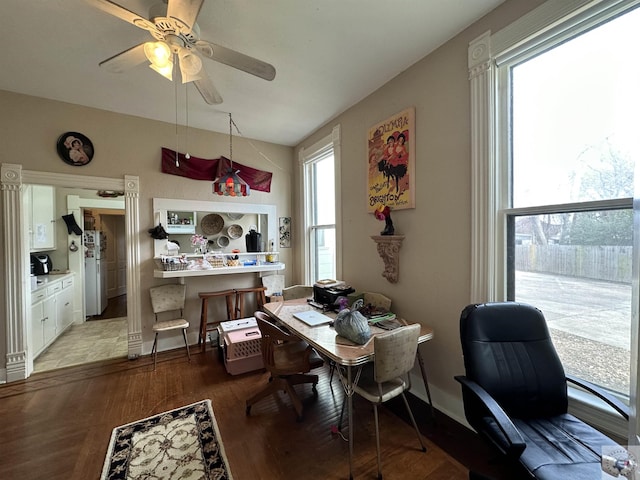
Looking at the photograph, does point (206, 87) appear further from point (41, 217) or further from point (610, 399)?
point (41, 217)

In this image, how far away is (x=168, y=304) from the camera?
315cm

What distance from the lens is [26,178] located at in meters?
2.59

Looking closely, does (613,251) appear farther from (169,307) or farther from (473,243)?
(169,307)

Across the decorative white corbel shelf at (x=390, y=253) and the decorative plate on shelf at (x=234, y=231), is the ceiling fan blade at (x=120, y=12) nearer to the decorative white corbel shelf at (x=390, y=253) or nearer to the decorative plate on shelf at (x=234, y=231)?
the decorative white corbel shelf at (x=390, y=253)

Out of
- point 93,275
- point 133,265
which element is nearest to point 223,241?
point 133,265

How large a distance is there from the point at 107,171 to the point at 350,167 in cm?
281

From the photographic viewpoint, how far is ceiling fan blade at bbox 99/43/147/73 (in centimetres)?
155

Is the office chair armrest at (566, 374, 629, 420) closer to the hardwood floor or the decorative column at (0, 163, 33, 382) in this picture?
the hardwood floor

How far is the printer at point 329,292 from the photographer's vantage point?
2496mm

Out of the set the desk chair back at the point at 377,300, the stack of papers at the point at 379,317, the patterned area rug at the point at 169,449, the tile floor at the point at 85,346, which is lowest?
the tile floor at the point at 85,346

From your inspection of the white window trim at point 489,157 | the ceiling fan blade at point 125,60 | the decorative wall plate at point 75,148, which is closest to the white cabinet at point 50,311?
the decorative wall plate at point 75,148

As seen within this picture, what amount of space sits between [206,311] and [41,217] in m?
2.88

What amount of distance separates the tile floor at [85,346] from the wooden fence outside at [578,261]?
421cm

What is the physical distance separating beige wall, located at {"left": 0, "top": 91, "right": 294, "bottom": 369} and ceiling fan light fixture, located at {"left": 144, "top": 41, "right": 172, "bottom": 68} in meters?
1.66
